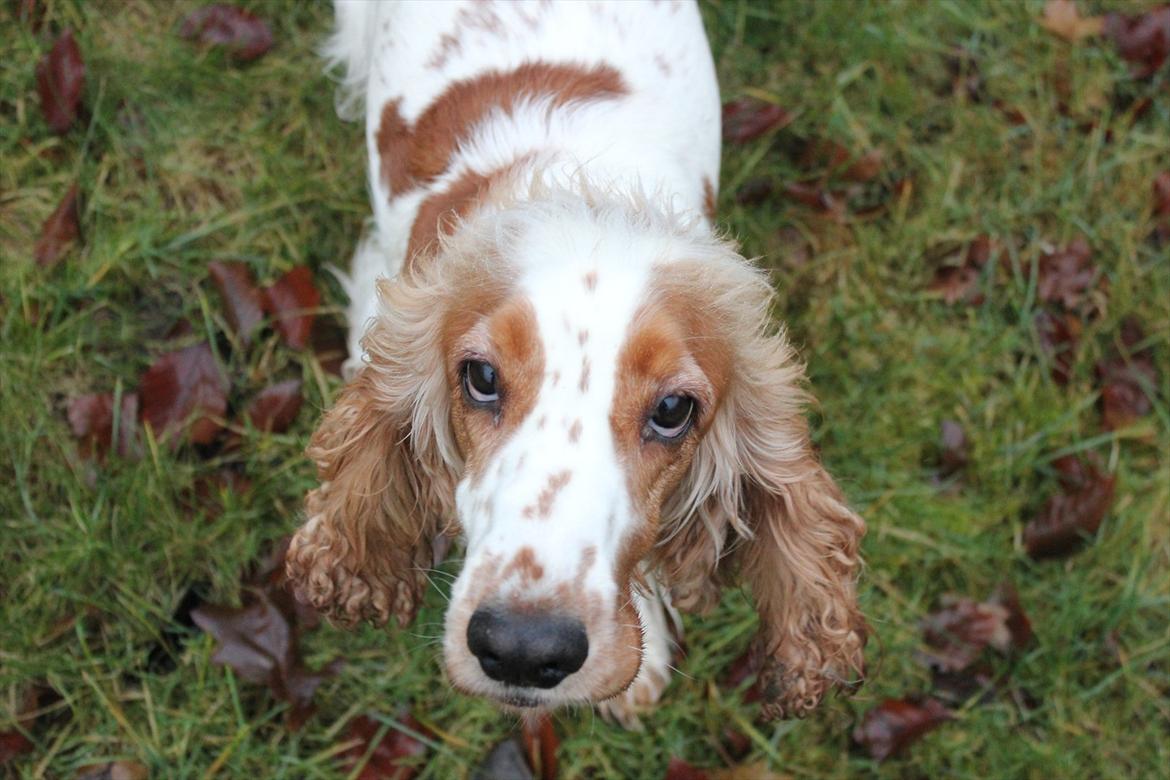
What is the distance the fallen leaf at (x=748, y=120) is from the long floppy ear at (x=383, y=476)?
1.92 metres

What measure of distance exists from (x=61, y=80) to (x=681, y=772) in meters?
3.08

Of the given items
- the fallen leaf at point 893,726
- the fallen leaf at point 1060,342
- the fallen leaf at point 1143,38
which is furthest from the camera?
the fallen leaf at point 1143,38

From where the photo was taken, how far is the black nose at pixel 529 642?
210 centimetres

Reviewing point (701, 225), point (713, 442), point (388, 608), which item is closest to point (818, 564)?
point (713, 442)

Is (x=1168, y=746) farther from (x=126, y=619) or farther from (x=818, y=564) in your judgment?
(x=126, y=619)

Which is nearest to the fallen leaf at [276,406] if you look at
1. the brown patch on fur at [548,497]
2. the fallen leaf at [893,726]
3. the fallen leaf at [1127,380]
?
the brown patch on fur at [548,497]

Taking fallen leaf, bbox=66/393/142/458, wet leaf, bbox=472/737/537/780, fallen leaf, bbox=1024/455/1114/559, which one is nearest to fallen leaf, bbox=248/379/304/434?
fallen leaf, bbox=66/393/142/458

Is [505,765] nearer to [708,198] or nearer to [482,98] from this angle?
[708,198]

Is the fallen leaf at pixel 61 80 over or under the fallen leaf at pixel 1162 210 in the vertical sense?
over

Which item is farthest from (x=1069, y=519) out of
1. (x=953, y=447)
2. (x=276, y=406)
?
(x=276, y=406)

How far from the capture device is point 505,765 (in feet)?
11.2

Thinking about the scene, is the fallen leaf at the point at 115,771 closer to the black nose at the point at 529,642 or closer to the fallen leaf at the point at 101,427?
the fallen leaf at the point at 101,427

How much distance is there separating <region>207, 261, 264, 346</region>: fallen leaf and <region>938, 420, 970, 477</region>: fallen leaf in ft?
7.83

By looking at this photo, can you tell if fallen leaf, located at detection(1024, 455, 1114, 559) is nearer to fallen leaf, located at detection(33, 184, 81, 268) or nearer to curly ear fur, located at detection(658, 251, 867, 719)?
curly ear fur, located at detection(658, 251, 867, 719)
